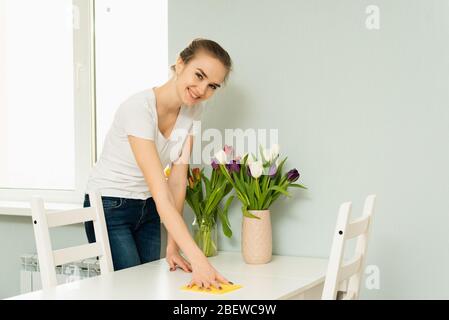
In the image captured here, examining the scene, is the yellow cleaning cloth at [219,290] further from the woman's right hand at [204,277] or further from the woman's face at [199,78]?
the woman's face at [199,78]

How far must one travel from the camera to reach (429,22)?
193 centimetres

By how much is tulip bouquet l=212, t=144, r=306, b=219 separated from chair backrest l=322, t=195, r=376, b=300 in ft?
1.16

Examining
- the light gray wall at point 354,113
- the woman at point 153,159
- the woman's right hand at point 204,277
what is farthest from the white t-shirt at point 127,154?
the woman's right hand at point 204,277

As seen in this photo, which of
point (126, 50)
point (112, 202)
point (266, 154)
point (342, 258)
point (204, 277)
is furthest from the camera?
point (126, 50)

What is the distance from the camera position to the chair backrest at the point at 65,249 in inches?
67.7

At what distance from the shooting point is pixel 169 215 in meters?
1.74

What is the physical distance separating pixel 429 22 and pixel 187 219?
3.67 ft

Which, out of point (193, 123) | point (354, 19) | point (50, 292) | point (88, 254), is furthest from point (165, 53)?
point (50, 292)

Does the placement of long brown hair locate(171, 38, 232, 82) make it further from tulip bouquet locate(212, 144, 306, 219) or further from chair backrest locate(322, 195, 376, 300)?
chair backrest locate(322, 195, 376, 300)

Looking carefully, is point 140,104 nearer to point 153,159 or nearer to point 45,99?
point 153,159

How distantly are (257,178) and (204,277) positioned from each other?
0.50 m

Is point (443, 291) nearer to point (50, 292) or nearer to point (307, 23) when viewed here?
point (307, 23)

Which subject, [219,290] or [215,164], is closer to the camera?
[219,290]

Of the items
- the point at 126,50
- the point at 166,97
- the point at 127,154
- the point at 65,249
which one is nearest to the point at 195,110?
the point at 166,97
